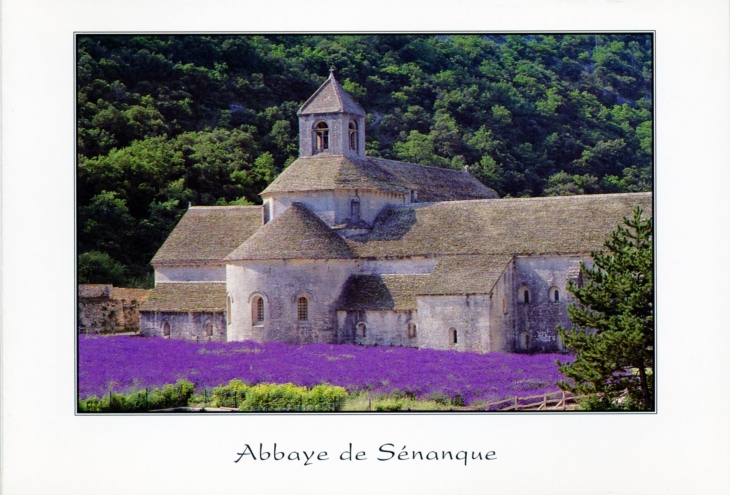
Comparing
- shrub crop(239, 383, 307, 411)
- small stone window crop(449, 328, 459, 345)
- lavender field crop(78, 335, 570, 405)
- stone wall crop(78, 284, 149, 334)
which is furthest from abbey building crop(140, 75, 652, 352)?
shrub crop(239, 383, 307, 411)

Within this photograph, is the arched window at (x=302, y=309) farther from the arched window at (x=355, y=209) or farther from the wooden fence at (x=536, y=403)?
the wooden fence at (x=536, y=403)

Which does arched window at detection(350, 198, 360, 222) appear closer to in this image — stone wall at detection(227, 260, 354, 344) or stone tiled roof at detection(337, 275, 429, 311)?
stone wall at detection(227, 260, 354, 344)

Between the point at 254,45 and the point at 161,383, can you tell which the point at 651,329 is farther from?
the point at 254,45

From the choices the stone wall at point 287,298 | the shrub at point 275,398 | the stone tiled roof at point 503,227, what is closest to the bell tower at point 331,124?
the stone tiled roof at point 503,227

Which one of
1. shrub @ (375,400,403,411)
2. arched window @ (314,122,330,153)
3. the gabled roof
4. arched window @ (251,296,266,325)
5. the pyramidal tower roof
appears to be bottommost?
shrub @ (375,400,403,411)

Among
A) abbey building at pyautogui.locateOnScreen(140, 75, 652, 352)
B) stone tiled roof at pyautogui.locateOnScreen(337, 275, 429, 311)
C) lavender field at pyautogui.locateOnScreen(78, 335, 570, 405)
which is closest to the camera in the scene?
lavender field at pyautogui.locateOnScreen(78, 335, 570, 405)

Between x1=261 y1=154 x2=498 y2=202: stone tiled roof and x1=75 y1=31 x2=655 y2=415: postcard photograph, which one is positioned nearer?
x1=75 y1=31 x2=655 y2=415: postcard photograph
